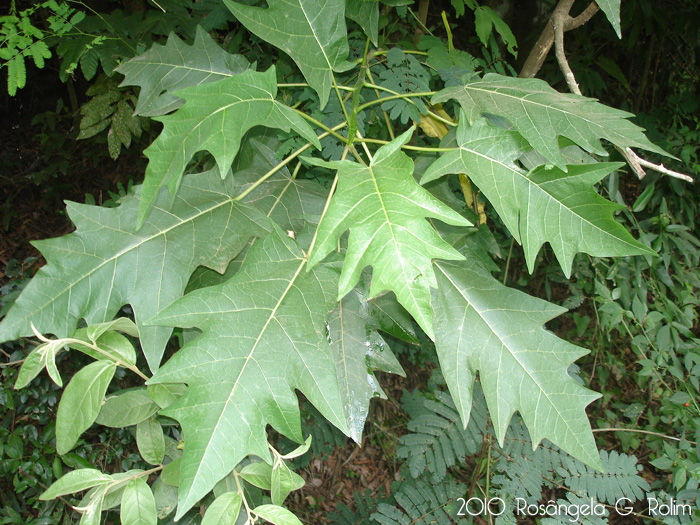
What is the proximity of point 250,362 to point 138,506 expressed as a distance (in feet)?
1.02

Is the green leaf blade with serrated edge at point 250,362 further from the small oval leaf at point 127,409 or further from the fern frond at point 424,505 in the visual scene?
the fern frond at point 424,505

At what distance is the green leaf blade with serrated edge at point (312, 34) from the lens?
3.54 feet

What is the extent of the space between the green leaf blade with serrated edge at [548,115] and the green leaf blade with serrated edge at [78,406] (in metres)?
0.91

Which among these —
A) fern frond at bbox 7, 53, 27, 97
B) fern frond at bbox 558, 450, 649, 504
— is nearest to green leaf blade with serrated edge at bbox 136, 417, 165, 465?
fern frond at bbox 7, 53, 27, 97

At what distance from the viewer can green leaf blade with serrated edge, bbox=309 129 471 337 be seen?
757mm

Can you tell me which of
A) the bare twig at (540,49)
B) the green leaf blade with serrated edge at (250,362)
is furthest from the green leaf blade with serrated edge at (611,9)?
the green leaf blade with serrated edge at (250,362)

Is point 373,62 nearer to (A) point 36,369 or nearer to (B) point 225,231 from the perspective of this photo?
(B) point 225,231

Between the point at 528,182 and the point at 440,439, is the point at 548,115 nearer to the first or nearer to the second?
the point at 528,182

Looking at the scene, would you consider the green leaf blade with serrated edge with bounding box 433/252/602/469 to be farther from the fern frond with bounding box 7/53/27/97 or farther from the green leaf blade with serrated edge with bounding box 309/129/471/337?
the fern frond with bounding box 7/53/27/97

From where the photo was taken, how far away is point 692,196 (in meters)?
2.86

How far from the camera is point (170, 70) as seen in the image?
3.97 feet

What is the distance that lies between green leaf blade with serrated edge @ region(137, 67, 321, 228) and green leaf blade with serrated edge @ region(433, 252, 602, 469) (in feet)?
1.63

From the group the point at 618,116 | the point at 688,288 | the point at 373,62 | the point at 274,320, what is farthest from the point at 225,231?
the point at 688,288

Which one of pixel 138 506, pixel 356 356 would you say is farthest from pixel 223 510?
pixel 356 356
